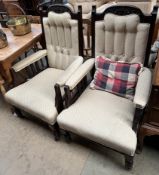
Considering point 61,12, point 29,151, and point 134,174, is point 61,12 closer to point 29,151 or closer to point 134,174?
point 29,151

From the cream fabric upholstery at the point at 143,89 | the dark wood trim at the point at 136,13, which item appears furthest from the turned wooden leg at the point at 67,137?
the dark wood trim at the point at 136,13

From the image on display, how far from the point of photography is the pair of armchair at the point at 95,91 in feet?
3.91

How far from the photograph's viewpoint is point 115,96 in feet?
4.78

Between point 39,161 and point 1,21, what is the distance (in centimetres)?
178

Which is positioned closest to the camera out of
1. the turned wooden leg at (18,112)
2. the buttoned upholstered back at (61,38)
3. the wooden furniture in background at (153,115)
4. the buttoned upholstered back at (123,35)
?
the wooden furniture in background at (153,115)

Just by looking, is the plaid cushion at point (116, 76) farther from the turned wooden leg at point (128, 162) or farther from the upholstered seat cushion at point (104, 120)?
the turned wooden leg at point (128, 162)

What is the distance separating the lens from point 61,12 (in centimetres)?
159

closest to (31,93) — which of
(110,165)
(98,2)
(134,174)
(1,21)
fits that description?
(110,165)

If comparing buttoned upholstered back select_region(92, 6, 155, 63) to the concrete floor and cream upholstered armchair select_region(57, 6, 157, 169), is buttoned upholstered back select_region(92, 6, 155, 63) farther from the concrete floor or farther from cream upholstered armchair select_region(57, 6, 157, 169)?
the concrete floor

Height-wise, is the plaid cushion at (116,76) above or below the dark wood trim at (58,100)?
above

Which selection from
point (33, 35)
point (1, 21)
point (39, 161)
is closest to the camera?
point (39, 161)

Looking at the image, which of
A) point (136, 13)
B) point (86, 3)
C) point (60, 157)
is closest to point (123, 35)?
point (136, 13)

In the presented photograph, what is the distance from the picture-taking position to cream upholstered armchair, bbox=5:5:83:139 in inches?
57.0

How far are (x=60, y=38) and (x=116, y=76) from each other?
2.30ft
